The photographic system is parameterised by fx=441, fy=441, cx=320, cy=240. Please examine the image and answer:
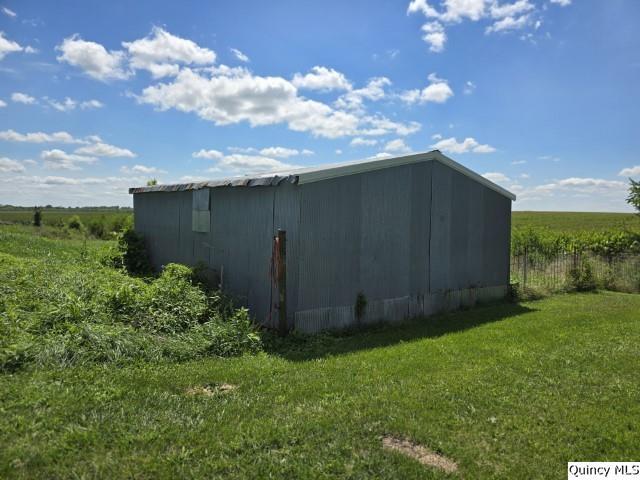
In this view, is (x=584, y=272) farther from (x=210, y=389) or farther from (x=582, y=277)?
(x=210, y=389)

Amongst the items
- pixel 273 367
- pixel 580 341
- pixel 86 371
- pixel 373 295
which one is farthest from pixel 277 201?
pixel 580 341

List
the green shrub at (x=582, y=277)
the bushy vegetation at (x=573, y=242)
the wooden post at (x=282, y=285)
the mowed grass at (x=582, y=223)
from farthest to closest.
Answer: the mowed grass at (x=582, y=223) → the bushy vegetation at (x=573, y=242) → the green shrub at (x=582, y=277) → the wooden post at (x=282, y=285)

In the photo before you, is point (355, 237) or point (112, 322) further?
point (355, 237)

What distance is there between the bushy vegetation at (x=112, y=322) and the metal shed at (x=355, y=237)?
0.99 meters

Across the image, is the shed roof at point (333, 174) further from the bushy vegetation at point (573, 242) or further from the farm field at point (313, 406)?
the bushy vegetation at point (573, 242)

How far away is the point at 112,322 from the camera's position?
609 centimetres

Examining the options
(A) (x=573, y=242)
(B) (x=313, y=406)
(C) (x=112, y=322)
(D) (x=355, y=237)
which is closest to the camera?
(B) (x=313, y=406)

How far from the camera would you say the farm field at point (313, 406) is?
3.22 meters

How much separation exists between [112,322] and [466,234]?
25.0 feet

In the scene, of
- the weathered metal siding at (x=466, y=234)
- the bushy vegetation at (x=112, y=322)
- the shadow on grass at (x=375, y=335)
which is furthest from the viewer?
the weathered metal siding at (x=466, y=234)

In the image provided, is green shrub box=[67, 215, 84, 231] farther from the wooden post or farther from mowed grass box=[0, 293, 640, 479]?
mowed grass box=[0, 293, 640, 479]

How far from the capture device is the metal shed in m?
7.26

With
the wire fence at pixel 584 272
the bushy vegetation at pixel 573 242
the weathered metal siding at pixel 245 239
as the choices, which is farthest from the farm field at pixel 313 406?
the bushy vegetation at pixel 573 242

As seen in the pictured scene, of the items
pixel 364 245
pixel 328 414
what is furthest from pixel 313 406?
pixel 364 245
